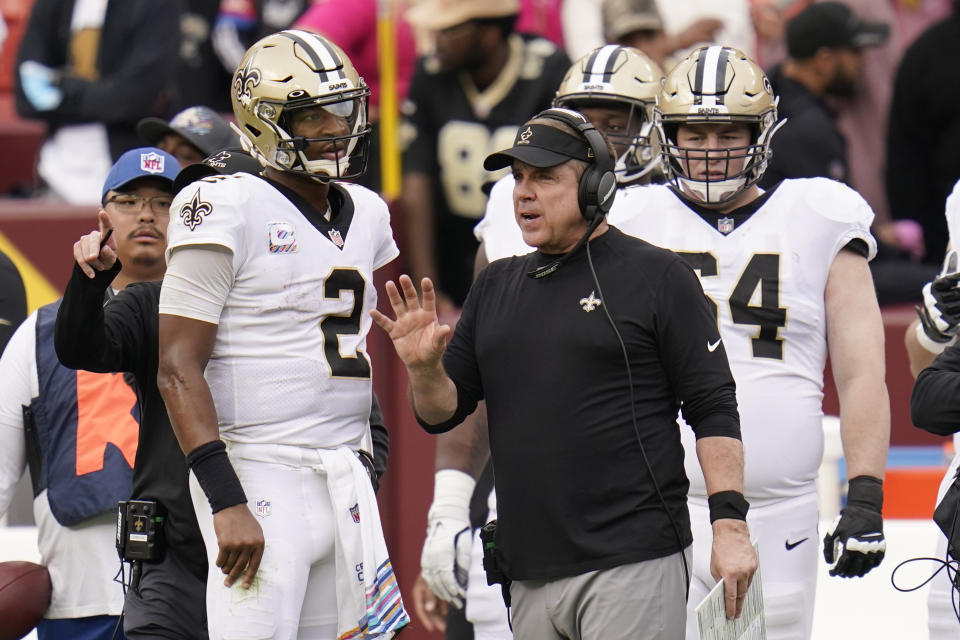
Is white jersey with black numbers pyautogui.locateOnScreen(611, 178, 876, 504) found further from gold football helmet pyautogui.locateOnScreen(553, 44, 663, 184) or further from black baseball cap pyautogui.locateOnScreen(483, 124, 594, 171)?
Answer: black baseball cap pyautogui.locateOnScreen(483, 124, 594, 171)

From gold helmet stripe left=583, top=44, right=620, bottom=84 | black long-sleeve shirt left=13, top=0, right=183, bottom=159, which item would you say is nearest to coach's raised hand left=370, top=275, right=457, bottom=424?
gold helmet stripe left=583, top=44, right=620, bottom=84

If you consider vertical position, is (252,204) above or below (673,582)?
above

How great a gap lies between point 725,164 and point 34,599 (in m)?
2.19

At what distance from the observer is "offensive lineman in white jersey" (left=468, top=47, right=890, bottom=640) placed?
14.9 ft

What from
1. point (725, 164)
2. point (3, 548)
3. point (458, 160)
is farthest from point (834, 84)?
point (3, 548)

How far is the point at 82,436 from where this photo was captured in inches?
186

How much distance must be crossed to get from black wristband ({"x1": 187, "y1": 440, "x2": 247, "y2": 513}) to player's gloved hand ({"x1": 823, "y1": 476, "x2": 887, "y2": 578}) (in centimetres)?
148

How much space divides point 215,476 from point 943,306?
178 centimetres

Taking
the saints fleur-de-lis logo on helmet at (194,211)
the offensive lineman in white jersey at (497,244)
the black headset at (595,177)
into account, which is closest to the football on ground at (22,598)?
the offensive lineman in white jersey at (497,244)

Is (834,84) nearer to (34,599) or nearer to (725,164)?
(725,164)

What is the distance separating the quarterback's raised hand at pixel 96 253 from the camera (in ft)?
12.9

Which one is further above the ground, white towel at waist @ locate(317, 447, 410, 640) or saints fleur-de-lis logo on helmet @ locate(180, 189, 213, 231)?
saints fleur-de-lis logo on helmet @ locate(180, 189, 213, 231)

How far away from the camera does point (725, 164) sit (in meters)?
4.64

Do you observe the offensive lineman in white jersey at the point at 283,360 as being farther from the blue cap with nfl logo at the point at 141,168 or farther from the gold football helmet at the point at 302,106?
the blue cap with nfl logo at the point at 141,168
